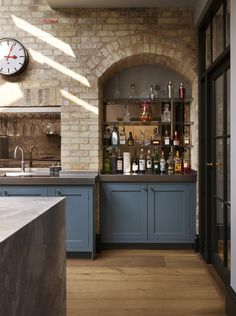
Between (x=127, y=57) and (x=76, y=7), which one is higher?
(x=76, y=7)

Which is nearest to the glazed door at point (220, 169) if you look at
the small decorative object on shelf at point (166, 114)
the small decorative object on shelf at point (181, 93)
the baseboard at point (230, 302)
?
the baseboard at point (230, 302)

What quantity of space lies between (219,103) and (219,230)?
1319mm

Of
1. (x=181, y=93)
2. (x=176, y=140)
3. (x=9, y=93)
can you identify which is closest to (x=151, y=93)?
(x=181, y=93)

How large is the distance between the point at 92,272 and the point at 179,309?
4.07 ft

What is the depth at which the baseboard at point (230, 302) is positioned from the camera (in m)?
2.97

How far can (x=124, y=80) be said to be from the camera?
18.3 feet

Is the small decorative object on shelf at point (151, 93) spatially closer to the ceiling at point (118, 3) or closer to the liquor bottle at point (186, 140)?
the liquor bottle at point (186, 140)

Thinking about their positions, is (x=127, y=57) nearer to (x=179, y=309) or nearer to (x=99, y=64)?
(x=99, y=64)

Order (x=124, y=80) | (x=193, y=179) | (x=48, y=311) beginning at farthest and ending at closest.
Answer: (x=124, y=80)
(x=193, y=179)
(x=48, y=311)

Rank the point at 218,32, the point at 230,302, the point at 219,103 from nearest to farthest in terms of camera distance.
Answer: the point at 230,302 < the point at 218,32 < the point at 219,103

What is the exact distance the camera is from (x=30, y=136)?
544 cm

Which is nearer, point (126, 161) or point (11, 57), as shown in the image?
point (11, 57)

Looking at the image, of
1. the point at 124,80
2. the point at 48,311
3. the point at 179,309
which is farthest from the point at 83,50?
the point at 48,311

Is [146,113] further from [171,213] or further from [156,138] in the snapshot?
[171,213]
